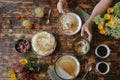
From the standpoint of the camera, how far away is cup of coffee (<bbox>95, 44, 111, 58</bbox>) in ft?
6.55

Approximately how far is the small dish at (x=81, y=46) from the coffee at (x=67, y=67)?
69 mm

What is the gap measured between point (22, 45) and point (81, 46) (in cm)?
43

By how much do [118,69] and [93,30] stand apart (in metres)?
0.34

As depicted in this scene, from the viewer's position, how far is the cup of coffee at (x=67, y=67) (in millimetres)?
1957

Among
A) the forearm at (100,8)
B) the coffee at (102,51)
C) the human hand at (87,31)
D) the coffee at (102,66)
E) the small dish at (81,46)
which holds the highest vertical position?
the forearm at (100,8)

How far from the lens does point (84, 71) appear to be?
1987 millimetres

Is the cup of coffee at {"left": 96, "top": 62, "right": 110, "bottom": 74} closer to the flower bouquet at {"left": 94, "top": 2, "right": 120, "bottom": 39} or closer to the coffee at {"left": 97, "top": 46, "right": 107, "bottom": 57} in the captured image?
the coffee at {"left": 97, "top": 46, "right": 107, "bottom": 57}

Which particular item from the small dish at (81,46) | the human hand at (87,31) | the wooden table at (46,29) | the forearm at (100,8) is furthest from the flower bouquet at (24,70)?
the forearm at (100,8)

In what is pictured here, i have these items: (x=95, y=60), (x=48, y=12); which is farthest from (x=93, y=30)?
(x=48, y=12)

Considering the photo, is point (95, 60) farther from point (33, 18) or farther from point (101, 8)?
point (33, 18)

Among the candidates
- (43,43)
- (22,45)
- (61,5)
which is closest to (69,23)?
(61,5)

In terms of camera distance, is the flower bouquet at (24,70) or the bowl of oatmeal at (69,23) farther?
the bowl of oatmeal at (69,23)

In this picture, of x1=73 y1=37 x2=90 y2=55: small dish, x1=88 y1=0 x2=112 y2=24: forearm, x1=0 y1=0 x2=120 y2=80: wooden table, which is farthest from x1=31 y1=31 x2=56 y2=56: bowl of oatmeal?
x1=88 y1=0 x2=112 y2=24: forearm

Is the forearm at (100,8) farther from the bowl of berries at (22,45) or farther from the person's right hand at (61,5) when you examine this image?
the bowl of berries at (22,45)
